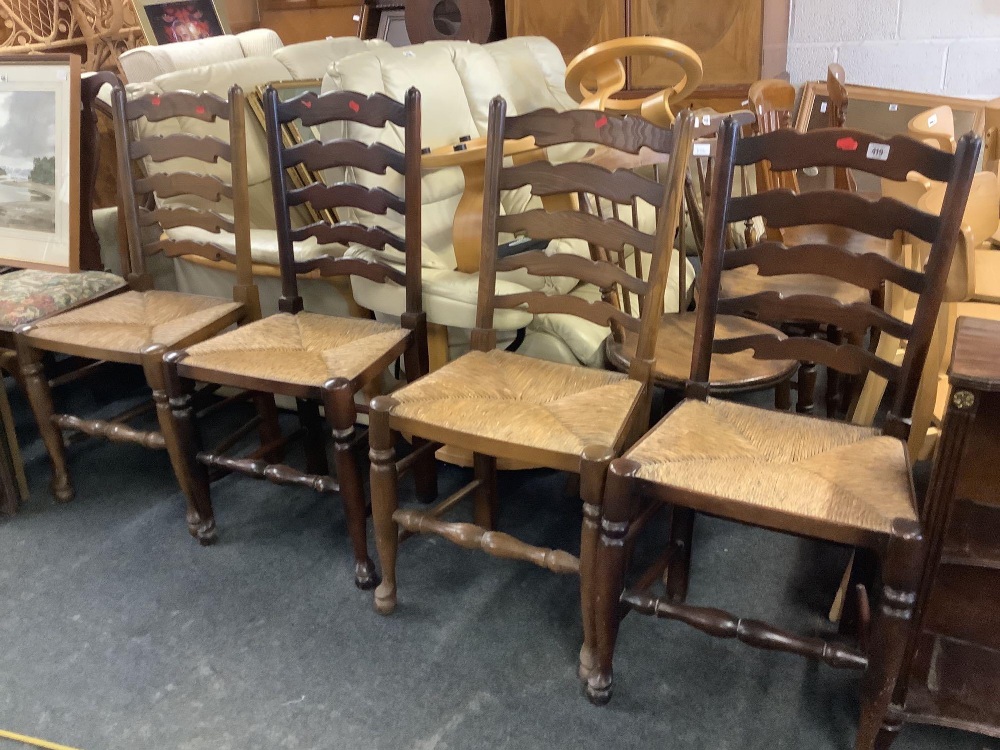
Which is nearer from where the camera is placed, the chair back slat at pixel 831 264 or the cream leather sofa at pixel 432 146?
the chair back slat at pixel 831 264

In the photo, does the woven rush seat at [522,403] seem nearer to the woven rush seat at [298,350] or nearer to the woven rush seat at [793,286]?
the woven rush seat at [298,350]

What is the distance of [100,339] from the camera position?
1.91 meters

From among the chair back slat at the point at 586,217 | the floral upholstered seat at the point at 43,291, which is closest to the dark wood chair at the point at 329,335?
the chair back slat at the point at 586,217

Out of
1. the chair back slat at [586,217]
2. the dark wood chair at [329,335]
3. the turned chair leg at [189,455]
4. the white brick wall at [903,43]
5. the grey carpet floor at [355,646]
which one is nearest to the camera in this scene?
the grey carpet floor at [355,646]

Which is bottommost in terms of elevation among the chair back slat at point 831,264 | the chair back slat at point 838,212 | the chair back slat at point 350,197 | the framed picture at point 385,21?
the chair back slat at point 831,264

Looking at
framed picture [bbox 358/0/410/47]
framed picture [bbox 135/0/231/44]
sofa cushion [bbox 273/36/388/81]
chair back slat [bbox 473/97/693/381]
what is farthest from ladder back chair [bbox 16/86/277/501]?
framed picture [bbox 358/0/410/47]

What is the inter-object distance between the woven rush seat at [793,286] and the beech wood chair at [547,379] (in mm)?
530

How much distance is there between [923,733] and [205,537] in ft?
5.04

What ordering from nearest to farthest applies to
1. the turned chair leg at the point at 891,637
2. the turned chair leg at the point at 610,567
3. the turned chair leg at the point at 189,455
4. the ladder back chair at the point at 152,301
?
the turned chair leg at the point at 891,637
the turned chair leg at the point at 610,567
the turned chair leg at the point at 189,455
the ladder back chair at the point at 152,301

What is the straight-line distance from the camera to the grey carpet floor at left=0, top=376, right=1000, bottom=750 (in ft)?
4.64

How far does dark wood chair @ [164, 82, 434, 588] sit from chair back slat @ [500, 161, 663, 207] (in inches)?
10.2

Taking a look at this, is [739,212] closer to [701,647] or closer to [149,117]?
[701,647]

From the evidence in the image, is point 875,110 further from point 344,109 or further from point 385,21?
point 385,21

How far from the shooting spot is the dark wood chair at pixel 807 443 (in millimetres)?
1172
